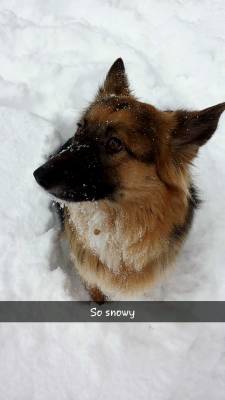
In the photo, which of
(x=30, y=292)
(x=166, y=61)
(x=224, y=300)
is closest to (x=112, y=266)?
(x=30, y=292)

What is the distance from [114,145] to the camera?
8.82 feet

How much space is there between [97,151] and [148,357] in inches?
73.4

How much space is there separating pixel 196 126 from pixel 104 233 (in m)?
1.06

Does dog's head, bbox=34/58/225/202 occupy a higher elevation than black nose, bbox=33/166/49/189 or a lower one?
higher

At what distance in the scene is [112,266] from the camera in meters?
3.16

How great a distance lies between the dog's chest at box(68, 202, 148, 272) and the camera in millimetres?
2904

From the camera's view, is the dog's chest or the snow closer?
the dog's chest

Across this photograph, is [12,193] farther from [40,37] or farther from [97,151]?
[40,37]

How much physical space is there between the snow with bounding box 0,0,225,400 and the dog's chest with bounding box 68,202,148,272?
Result: 61 centimetres

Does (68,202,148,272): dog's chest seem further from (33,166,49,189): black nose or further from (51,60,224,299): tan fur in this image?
(33,166,49,189): black nose

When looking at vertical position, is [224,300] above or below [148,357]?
above
